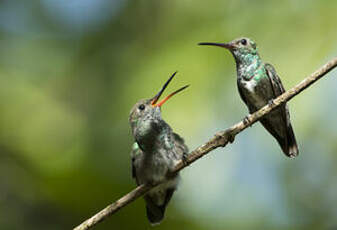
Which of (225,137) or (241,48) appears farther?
(241,48)

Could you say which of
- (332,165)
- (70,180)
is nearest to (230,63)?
(332,165)

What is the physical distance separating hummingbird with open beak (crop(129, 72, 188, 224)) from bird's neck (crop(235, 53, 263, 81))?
2.29 feet

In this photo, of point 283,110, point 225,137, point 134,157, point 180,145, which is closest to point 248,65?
point 283,110

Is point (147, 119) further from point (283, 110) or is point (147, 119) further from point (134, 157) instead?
point (283, 110)

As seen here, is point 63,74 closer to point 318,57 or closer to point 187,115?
point 187,115

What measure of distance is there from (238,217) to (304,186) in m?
0.97

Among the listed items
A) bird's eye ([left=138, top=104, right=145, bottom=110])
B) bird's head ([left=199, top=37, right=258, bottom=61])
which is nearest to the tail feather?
bird's head ([left=199, top=37, right=258, bottom=61])

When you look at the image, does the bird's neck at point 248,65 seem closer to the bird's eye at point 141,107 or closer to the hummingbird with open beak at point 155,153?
the hummingbird with open beak at point 155,153

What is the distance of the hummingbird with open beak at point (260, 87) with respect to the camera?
14.2 feet

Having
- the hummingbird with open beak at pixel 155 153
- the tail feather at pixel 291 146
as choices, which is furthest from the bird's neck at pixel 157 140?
the tail feather at pixel 291 146

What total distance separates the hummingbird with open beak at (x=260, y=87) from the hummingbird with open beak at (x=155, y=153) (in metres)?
0.67

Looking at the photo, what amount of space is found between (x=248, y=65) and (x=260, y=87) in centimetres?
21

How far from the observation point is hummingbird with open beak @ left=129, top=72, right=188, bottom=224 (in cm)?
395

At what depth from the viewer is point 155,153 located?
13.2 ft
